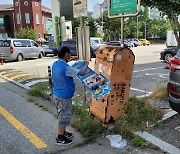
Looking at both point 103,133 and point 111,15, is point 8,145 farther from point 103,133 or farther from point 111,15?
point 111,15

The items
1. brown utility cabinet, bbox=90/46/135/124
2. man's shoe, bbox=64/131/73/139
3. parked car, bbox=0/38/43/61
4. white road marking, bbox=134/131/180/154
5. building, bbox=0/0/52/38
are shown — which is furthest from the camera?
building, bbox=0/0/52/38

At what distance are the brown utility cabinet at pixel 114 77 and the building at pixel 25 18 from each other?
126ft

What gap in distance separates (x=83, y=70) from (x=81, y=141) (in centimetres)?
120

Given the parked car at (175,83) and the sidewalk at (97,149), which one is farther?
the parked car at (175,83)

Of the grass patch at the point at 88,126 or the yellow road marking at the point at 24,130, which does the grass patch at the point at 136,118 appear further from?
the yellow road marking at the point at 24,130

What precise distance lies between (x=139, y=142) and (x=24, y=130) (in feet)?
6.91

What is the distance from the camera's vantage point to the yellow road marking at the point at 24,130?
387 cm

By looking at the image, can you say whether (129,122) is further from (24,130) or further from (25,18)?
(25,18)

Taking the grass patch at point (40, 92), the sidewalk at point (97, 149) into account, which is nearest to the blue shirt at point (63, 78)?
the sidewalk at point (97, 149)

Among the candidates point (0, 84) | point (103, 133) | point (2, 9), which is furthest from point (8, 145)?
point (2, 9)

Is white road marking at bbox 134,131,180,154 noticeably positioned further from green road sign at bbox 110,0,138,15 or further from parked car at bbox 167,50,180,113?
green road sign at bbox 110,0,138,15

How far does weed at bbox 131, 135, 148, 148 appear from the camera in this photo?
3723mm

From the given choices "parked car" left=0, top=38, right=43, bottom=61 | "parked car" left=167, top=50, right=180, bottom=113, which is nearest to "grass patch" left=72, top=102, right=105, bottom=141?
"parked car" left=167, top=50, right=180, bottom=113

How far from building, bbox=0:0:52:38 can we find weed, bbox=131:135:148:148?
39.4 metres
